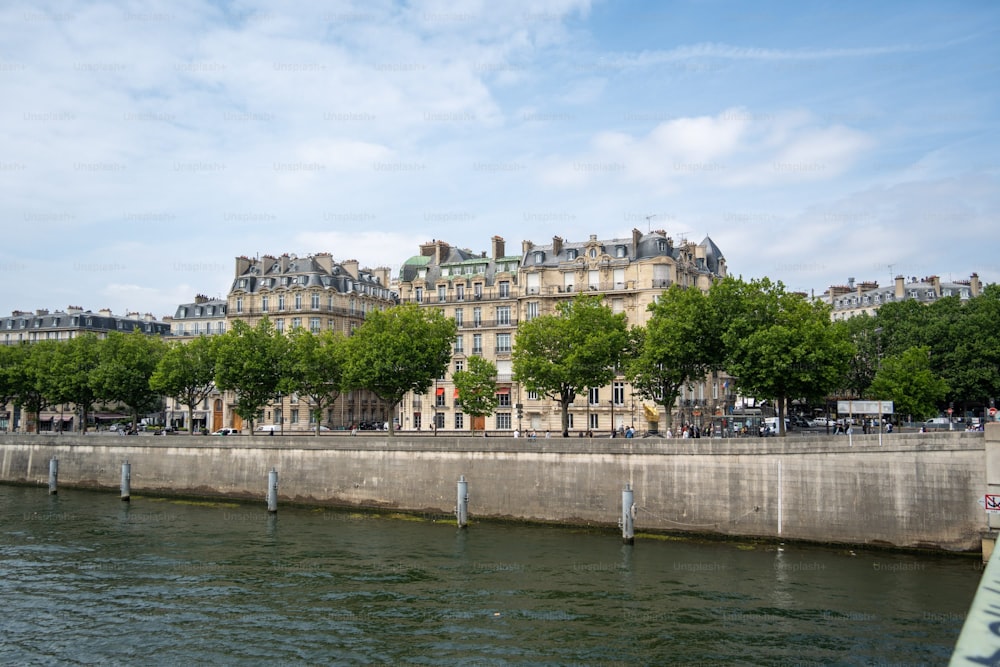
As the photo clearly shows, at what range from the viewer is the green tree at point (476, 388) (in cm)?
5475

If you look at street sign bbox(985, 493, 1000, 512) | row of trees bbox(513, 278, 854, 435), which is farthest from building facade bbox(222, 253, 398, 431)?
street sign bbox(985, 493, 1000, 512)

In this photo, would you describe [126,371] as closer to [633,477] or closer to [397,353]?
[397,353]

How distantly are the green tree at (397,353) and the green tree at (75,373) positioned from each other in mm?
25888

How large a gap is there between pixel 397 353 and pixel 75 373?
32198 millimetres

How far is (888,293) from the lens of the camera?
103 metres

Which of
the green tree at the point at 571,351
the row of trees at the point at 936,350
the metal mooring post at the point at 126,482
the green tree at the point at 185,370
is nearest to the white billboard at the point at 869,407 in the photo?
the green tree at the point at 571,351

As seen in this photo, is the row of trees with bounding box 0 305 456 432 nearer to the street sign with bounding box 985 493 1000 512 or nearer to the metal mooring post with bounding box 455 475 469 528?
the metal mooring post with bounding box 455 475 469 528

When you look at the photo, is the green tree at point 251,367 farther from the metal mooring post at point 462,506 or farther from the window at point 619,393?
the window at point 619,393

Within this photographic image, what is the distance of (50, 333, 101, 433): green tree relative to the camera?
2584 inches

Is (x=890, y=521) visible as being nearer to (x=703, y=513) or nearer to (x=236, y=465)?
(x=703, y=513)

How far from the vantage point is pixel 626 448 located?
38906mm

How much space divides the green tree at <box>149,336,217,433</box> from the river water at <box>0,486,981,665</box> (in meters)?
23.3

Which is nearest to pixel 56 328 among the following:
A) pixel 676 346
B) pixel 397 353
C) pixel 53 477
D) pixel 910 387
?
pixel 53 477

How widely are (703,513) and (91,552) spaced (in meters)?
27.1
